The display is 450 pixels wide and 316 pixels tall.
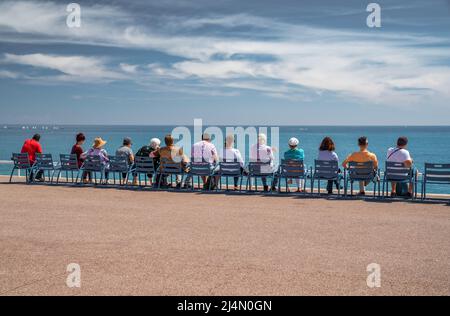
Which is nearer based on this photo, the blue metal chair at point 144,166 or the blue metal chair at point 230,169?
the blue metal chair at point 230,169

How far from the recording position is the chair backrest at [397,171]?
12016 millimetres

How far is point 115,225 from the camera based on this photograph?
876 cm

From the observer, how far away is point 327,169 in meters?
12.8

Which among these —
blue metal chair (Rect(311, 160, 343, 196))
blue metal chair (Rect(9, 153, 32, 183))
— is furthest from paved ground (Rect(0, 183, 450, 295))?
blue metal chair (Rect(9, 153, 32, 183))

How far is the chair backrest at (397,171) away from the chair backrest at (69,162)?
814 cm

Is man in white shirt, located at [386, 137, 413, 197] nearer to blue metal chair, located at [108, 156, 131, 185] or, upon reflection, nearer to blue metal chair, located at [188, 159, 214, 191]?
blue metal chair, located at [188, 159, 214, 191]

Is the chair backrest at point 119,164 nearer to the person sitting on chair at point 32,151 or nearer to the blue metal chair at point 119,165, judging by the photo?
the blue metal chair at point 119,165

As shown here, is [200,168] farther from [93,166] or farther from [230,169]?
[93,166]

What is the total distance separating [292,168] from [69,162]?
6.21 metres
